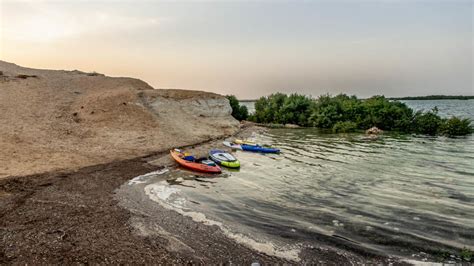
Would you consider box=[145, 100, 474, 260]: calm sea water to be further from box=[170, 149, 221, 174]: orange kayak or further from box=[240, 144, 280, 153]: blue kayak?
box=[240, 144, 280, 153]: blue kayak

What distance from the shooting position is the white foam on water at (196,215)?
9.43 m

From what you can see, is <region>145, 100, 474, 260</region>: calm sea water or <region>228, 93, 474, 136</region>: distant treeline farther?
<region>228, 93, 474, 136</region>: distant treeline

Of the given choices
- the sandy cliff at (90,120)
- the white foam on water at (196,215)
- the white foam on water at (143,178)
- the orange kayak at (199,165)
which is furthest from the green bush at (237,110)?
the white foam on water at (196,215)

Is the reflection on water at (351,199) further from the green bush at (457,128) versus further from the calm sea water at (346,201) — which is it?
the green bush at (457,128)

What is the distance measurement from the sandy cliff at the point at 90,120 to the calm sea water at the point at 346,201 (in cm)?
816

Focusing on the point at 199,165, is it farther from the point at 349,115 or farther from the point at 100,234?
the point at 349,115

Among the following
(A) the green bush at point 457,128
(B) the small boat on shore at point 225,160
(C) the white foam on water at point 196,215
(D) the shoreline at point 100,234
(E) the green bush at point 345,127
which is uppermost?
(A) the green bush at point 457,128

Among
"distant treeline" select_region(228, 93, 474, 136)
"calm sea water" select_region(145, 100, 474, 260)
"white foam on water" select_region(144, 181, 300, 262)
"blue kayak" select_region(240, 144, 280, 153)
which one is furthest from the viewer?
"distant treeline" select_region(228, 93, 474, 136)

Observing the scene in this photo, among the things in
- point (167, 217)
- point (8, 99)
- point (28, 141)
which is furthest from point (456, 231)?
point (8, 99)

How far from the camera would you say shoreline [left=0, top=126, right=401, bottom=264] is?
873cm

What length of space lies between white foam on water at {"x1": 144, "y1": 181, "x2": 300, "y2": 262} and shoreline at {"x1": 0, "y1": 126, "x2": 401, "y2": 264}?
257 millimetres

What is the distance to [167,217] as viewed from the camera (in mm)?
12273

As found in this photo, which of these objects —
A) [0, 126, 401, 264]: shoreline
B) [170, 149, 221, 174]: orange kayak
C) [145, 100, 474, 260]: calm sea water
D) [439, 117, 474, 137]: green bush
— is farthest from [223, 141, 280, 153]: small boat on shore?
[439, 117, 474, 137]: green bush

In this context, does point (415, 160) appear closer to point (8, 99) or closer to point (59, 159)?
point (59, 159)
